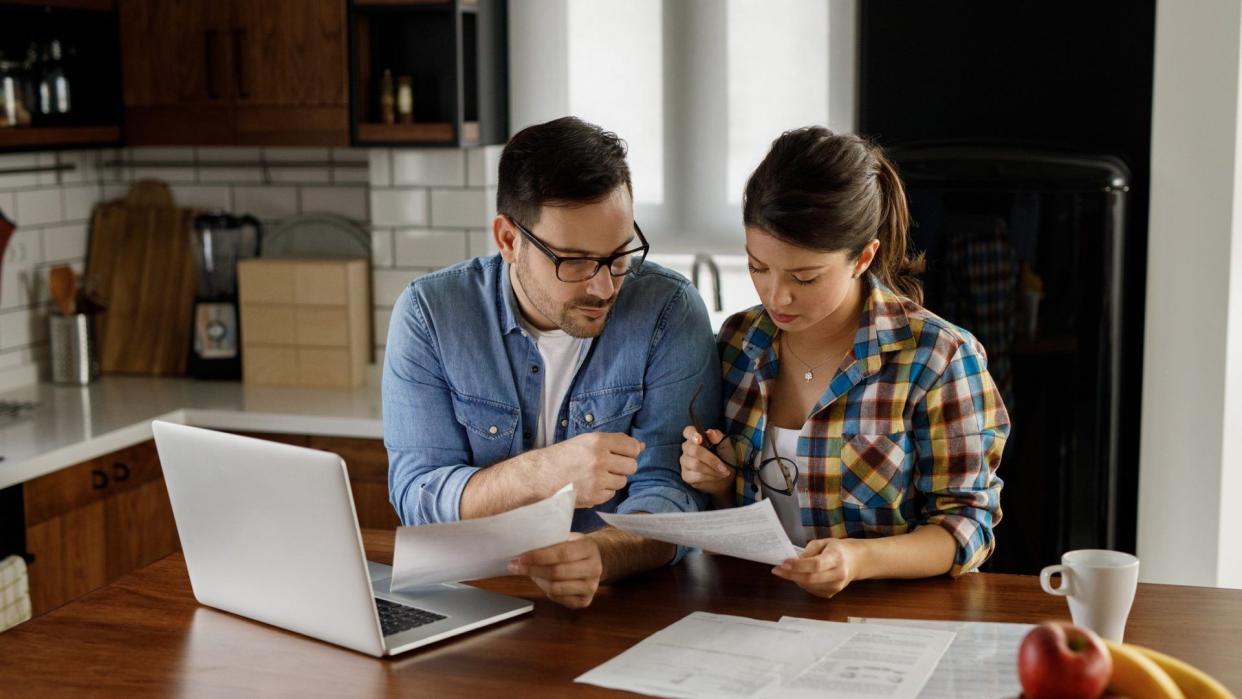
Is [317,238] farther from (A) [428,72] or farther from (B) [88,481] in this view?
(B) [88,481]

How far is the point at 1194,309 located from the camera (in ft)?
10.0

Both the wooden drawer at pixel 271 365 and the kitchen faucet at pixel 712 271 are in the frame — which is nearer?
the kitchen faucet at pixel 712 271

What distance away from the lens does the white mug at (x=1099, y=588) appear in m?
1.59

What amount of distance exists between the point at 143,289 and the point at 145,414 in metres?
0.69

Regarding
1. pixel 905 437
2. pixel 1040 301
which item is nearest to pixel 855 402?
pixel 905 437

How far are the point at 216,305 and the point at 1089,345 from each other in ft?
7.83

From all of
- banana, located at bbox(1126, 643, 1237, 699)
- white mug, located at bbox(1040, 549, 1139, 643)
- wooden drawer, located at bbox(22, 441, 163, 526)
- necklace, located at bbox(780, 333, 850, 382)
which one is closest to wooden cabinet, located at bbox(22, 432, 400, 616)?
wooden drawer, located at bbox(22, 441, 163, 526)

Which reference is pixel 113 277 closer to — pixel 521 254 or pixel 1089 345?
pixel 521 254

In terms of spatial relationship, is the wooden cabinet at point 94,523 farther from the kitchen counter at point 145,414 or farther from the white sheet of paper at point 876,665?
the white sheet of paper at point 876,665

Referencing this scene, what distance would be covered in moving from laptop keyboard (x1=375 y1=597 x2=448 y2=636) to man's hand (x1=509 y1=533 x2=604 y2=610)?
0.46 ft

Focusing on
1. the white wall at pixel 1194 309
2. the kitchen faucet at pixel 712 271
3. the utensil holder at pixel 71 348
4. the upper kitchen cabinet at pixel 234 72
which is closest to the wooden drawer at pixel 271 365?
the utensil holder at pixel 71 348

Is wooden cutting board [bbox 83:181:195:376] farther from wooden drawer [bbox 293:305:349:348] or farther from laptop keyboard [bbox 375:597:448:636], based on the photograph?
laptop keyboard [bbox 375:597:448:636]

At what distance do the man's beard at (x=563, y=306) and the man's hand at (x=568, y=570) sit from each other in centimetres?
44

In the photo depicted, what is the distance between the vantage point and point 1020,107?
3154 millimetres
